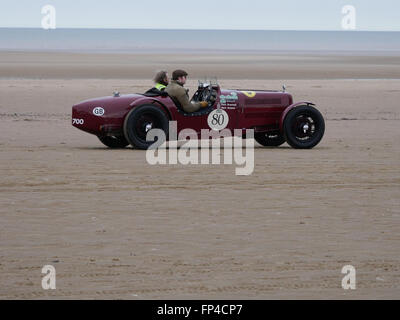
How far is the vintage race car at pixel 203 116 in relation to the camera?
53.4ft

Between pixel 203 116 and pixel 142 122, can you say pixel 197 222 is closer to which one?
pixel 142 122

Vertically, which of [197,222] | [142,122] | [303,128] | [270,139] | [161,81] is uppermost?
[161,81]

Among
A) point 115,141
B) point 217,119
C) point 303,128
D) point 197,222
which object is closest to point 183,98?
point 217,119

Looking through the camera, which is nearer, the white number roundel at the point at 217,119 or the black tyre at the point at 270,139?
the white number roundel at the point at 217,119

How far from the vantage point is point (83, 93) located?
108ft

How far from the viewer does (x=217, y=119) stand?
16.7 meters

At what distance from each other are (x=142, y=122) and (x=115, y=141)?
1.05 metres

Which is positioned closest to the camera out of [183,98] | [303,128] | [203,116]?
[183,98]

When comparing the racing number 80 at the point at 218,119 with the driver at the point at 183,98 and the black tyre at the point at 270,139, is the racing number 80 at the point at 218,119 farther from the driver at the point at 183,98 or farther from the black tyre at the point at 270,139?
the black tyre at the point at 270,139

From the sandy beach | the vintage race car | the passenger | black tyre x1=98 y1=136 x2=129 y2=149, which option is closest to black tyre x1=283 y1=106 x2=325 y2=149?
the vintage race car

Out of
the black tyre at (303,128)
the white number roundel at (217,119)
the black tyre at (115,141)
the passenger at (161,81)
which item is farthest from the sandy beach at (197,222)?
the passenger at (161,81)

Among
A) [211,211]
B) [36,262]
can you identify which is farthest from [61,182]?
[36,262]

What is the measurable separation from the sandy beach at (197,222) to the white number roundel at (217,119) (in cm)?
91

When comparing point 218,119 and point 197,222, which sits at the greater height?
point 218,119
